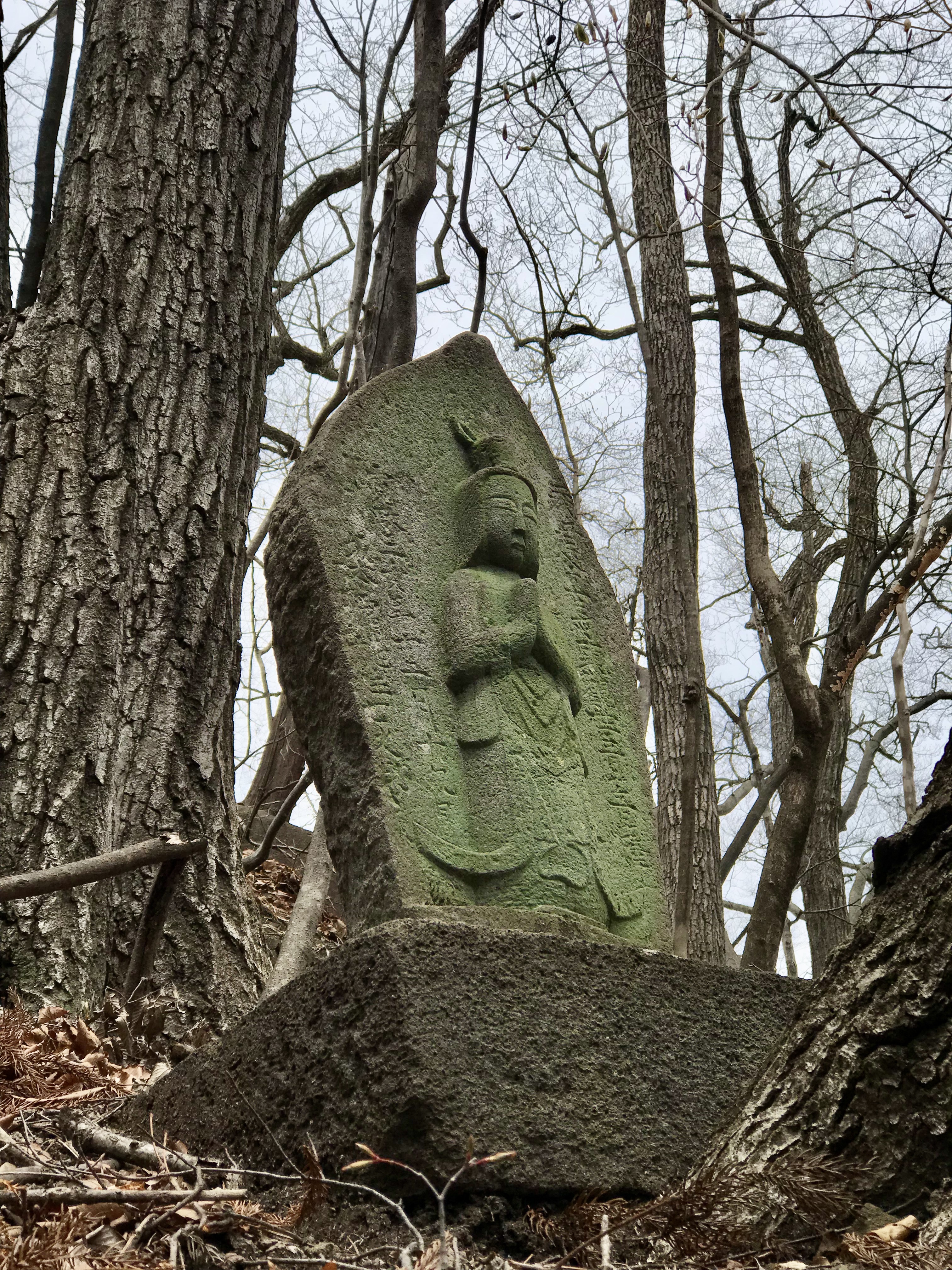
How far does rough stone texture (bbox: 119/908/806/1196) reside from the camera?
218 cm

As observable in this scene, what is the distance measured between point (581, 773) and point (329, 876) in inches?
90.5

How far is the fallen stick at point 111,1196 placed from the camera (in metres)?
1.62

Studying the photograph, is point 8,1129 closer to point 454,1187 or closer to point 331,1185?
point 331,1185

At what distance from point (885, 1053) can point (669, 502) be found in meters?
6.10

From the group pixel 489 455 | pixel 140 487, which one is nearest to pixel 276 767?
pixel 140 487

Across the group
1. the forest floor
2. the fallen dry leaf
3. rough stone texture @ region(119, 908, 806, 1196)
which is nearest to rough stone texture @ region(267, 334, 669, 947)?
rough stone texture @ region(119, 908, 806, 1196)

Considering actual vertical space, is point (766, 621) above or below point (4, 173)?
below

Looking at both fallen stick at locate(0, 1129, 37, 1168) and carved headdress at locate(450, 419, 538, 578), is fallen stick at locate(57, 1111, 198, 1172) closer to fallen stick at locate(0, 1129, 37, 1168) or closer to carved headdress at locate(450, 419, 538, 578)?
fallen stick at locate(0, 1129, 37, 1168)

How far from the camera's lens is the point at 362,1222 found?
2.06 m

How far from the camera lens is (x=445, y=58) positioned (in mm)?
6121

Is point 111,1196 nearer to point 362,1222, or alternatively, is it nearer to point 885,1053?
point 362,1222

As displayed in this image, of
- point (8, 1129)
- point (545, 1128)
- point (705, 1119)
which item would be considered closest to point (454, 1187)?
point (545, 1128)

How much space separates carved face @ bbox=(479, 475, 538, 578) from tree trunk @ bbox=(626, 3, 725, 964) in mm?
3115

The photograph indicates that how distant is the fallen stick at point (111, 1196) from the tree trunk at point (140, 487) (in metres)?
1.60
